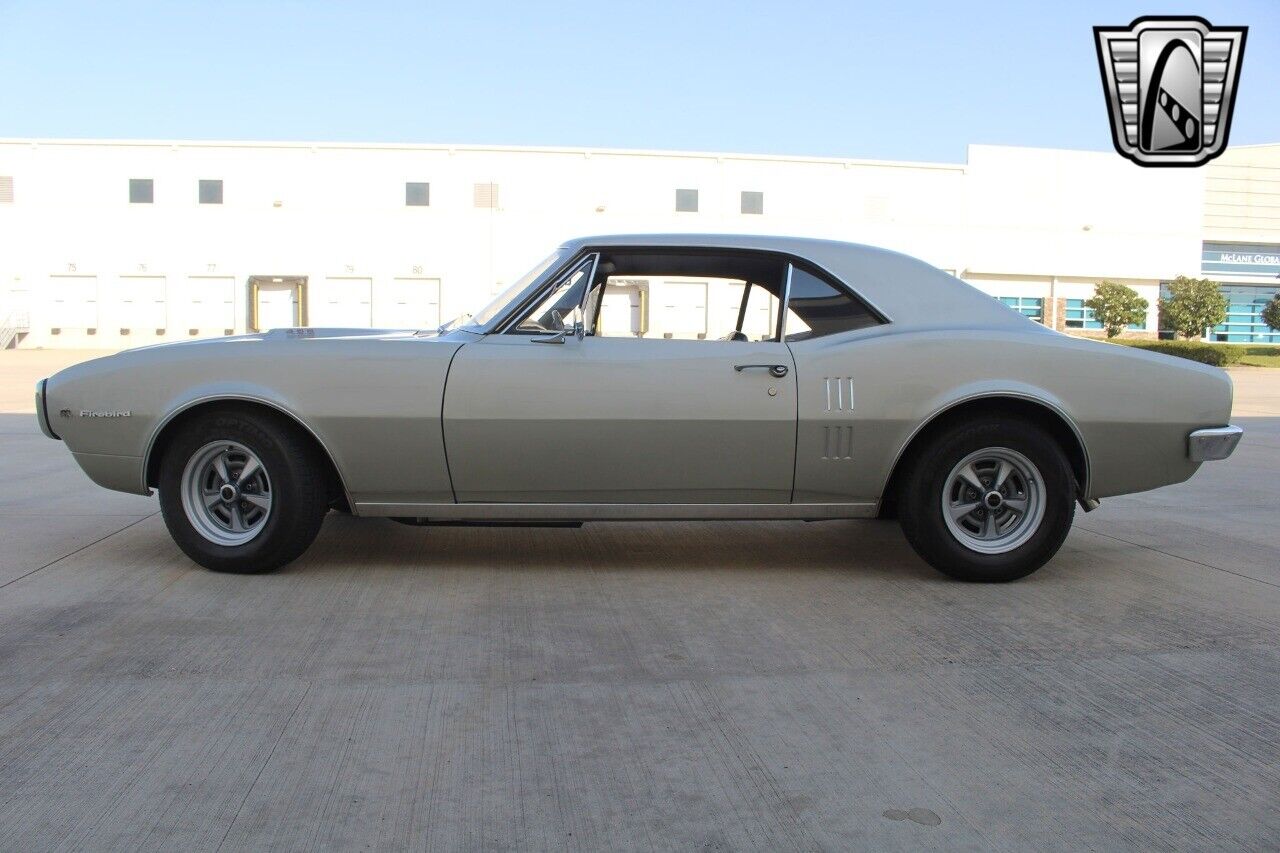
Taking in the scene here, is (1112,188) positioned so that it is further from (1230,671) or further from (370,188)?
(1230,671)

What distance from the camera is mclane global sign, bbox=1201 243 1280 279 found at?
2188 inches

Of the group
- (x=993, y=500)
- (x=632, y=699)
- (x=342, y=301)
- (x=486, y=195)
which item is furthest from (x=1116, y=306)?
(x=632, y=699)

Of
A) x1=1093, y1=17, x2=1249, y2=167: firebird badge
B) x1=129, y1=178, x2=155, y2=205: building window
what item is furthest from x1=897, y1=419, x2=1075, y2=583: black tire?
x1=129, y1=178, x2=155, y2=205: building window

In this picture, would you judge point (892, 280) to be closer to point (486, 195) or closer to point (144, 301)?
point (486, 195)

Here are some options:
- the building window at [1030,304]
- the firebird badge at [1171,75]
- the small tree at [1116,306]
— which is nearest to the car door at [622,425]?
the firebird badge at [1171,75]

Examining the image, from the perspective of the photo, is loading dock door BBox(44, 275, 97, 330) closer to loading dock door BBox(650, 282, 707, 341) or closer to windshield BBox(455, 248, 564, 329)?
windshield BBox(455, 248, 564, 329)

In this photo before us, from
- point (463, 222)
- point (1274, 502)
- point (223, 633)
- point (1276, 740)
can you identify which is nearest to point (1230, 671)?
point (1276, 740)

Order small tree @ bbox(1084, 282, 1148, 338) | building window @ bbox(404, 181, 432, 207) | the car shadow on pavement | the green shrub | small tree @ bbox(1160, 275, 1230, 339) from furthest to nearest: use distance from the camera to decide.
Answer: small tree @ bbox(1160, 275, 1230, 339)
small tree @ bbox(1084, 282, 1148, 338)
building window @ bbox(404, 181, 432, 207)
the green shrub
the car shadow on pavement

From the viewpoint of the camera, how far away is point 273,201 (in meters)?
40.9

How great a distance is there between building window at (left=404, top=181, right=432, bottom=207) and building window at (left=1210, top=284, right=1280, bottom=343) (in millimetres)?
40013

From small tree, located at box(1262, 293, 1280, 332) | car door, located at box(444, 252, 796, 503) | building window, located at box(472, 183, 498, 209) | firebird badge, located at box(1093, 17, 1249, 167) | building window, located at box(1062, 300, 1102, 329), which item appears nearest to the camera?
car door, located at box(444, 252, 796, 503)

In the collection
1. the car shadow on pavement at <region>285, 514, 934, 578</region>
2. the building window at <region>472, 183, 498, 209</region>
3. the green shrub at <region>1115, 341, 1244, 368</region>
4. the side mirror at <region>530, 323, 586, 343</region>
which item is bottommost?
the car shadow on pavement at <region>285, 514, 934, 578</region>

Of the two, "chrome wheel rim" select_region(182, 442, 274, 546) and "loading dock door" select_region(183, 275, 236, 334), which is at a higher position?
"loading dock door" select_region(183, 275, 236, 334)

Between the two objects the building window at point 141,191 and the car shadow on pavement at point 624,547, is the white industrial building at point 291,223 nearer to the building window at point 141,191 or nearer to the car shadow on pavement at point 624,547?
the building window at point 141,191
